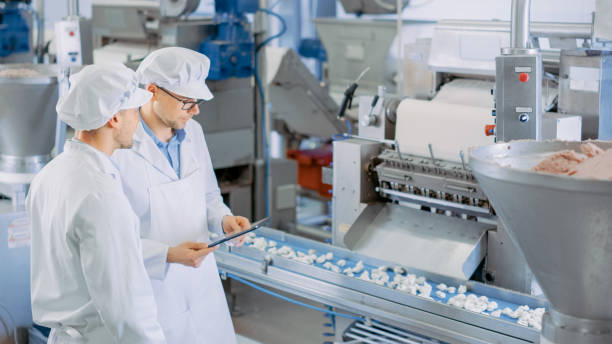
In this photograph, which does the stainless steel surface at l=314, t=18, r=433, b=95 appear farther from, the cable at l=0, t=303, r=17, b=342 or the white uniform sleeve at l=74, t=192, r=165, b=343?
the white uniform sleeve at l=74, t=192, r=165, b=343

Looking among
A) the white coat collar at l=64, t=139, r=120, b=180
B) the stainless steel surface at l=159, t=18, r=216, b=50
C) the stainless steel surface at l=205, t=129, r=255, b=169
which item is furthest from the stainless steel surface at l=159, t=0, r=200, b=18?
the white coat collar at l=64, t=139, r=120, b=180

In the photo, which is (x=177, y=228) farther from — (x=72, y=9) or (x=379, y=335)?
(x=72, y=9)

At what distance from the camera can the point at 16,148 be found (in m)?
3.44

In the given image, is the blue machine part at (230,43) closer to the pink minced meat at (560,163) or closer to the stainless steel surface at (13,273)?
the stainless steel surface at (13,273)

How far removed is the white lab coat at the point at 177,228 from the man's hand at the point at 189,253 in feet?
0.08

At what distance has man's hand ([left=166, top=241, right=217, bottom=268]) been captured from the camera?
7.72 feet

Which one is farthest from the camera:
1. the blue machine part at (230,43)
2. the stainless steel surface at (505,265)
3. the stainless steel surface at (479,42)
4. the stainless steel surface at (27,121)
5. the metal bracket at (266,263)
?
the blue machine part at (230,43)

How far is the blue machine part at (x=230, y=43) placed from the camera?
430 centimetres

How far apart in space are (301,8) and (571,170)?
252 inches

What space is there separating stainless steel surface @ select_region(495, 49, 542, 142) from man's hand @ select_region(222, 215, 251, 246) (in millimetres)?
943

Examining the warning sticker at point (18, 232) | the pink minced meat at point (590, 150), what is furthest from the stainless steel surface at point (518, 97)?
the warning sticker at point (18, 232)

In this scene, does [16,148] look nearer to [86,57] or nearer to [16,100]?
[16,100]

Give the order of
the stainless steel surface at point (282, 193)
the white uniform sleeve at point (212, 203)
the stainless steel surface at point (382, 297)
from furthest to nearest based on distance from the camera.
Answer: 1. the stainless steel surface at point (282, 193)
2. the white uniform sleeve at point (212, 203)
3. the stainless steel surface at point (382, 297)

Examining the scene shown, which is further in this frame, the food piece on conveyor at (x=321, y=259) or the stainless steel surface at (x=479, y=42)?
the food piece on conveyor at (x=321, y=259)
